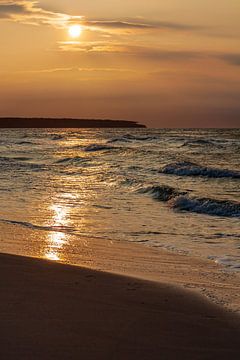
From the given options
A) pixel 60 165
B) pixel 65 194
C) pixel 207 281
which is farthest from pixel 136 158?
pixel 207 281

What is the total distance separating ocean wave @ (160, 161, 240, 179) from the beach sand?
18.8 meters

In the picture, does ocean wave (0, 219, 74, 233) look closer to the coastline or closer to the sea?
the sea

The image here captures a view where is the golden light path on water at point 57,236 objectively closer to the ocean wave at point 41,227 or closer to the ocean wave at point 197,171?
the ocean wave at point 41,227

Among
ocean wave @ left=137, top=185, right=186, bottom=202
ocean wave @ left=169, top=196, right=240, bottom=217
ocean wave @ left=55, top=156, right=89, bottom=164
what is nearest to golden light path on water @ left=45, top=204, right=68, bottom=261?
ocean wave @ left=169, top=196, right=240, bottom=217

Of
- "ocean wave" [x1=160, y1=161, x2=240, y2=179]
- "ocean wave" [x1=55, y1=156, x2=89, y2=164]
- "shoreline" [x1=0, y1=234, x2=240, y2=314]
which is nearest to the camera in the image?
"shoreline" [x1=0, y1=234, x2=240, y2=314]

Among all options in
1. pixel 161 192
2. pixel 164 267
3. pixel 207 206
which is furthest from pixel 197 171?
pixel 164 267

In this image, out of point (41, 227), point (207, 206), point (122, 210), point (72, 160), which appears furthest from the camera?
point (72, 160)

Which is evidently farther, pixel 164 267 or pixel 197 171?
pixel 197 171

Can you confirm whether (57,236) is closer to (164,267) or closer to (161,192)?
(164,267)

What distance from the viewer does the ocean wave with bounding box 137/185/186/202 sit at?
58.1 feet

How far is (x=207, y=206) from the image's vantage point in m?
15.7

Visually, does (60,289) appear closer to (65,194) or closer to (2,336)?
(2,336)

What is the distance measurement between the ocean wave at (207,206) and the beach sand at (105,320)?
802 cm

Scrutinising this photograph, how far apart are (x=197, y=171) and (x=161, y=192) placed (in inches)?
331
